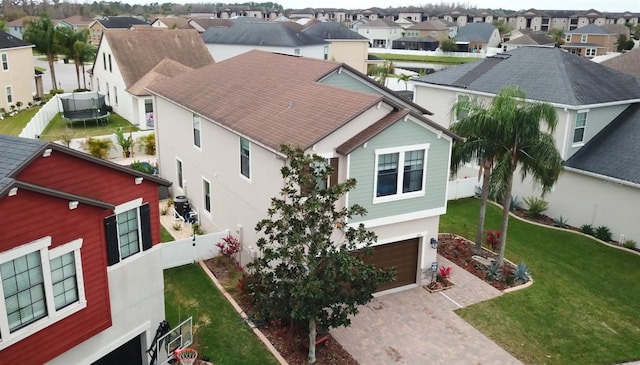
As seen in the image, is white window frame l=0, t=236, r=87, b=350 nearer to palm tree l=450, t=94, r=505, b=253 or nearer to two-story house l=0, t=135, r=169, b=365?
two-story house l=0, t=135, r=169, b=365

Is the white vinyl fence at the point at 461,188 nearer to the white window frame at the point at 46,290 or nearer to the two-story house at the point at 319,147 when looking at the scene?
the two-story house at the point at 319,147

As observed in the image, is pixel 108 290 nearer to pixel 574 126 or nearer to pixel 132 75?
pixel 574 126

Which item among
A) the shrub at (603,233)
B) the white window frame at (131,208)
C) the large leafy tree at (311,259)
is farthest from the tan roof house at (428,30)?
the white window frame at (131,208)

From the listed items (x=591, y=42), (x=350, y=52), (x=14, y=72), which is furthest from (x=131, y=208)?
(x=591, y=42)

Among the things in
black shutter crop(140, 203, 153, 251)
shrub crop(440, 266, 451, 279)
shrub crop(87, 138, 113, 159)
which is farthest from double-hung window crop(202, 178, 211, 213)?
shrub crop(87, 138, 113, 159)

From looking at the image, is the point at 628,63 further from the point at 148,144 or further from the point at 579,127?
the point at 148,144

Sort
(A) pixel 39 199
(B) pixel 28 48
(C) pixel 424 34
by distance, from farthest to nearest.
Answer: (C) pixel 424 34, (B) pixel 28 48, (A) pixel 39 199

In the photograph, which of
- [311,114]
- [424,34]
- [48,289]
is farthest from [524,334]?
[424,34]
